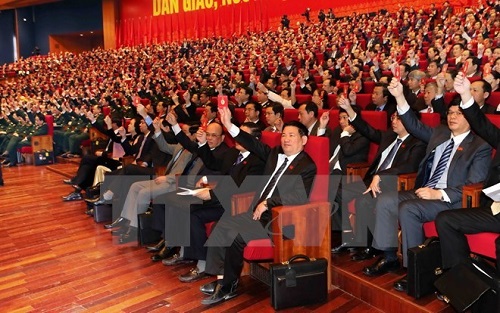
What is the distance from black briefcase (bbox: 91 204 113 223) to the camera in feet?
8.79

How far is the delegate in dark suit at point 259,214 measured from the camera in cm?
164

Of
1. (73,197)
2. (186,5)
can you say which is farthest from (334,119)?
(186,5)

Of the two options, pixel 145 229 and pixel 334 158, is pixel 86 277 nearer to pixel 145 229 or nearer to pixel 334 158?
pixel 145 229

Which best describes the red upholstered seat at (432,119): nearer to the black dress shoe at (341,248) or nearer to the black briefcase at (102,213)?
the black dress shoe at (341,248)

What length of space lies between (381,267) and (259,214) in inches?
16.8

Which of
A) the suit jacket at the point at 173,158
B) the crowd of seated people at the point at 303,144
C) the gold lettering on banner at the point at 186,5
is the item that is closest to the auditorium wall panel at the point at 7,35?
the gold lettering on banner at the point at 186,5

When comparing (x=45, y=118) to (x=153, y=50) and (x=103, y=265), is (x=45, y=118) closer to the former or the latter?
(x=103, y=265)

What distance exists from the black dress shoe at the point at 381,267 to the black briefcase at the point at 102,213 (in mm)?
1534

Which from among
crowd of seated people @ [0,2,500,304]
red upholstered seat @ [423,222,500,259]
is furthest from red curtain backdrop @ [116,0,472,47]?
red upholstered seat @ [423,222,500,259]

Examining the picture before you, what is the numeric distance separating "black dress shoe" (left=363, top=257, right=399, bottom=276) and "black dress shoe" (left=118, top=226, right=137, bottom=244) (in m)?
1.15

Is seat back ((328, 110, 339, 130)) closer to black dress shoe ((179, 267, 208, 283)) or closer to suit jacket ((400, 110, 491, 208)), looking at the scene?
suit jacket ((400, 110, 491, 208))

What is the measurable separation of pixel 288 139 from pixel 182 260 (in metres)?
0.70

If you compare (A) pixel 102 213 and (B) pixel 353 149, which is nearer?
(B) pixel 353 149

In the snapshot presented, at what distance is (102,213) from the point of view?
8.82ft
